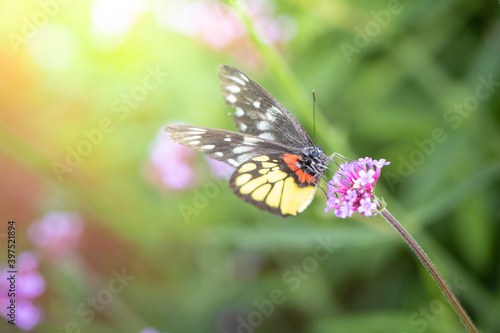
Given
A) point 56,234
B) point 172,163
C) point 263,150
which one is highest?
point 172,163

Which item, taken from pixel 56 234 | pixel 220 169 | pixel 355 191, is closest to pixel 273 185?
pixel 355 191

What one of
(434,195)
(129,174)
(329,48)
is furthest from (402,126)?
(129,174)

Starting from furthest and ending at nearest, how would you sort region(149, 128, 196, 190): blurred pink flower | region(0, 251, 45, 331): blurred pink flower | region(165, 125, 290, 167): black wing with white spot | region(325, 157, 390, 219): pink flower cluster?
region(149, 128, 196, 190): blurred pink flower → region(0, 251, 45, 331): blurred pink flower → region(165, 125, 290, 167): black wing with white spot → region(325, 157, 390, 219): pink flower cluster

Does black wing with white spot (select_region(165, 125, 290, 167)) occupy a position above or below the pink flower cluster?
above

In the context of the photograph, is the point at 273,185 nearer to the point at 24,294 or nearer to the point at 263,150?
the point at 263,150

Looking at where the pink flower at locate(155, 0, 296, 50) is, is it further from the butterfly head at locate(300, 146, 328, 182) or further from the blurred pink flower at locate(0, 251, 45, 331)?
the blurred pink flower at locate(0, 251, 45, 331)

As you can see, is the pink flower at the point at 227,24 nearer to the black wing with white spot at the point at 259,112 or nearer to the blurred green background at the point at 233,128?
the blurred green background at the point at 233,128

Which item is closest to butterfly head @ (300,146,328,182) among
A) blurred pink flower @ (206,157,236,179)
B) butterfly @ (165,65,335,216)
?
butterfly @ (165,65,335,216)
